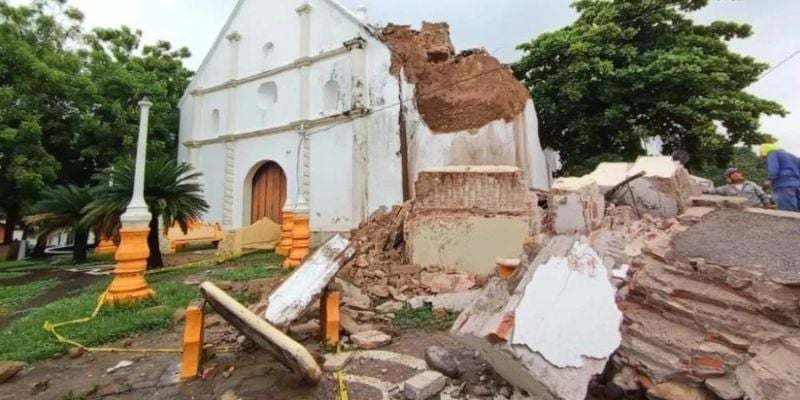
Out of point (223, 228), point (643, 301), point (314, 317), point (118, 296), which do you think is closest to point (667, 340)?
point (643, 301)

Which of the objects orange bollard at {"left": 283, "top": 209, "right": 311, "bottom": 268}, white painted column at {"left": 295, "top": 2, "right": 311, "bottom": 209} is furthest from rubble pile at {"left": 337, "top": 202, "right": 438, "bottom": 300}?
white painted column at {"left": 295, "top": 2, "right": 311, "bottom": 209}

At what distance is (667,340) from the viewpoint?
2.39m

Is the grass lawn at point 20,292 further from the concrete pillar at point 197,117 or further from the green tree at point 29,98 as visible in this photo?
the concrete pillar at point 197,117

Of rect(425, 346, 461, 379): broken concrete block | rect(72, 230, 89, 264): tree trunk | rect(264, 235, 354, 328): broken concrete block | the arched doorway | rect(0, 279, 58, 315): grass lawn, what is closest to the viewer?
rect(425, 346, 461, 379): broken concrete block

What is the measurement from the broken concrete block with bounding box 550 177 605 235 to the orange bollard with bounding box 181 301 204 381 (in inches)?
141

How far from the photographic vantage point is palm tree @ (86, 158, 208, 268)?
25.5ft

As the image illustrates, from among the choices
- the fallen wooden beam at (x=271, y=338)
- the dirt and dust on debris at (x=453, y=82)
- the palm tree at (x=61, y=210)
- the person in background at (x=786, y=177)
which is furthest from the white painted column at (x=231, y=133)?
the person in background at (x=786, y=177)

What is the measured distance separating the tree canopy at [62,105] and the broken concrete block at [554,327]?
13617 millimetres

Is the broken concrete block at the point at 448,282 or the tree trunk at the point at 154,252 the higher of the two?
the tree trunk at the point at 154,252

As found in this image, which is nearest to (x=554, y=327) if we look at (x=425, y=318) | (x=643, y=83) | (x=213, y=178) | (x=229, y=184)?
(x=425, y=318)

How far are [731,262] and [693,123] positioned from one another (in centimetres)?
929

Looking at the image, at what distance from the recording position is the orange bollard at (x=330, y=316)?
3.64 m

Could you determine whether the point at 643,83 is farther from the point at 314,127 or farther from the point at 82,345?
the point at 82,345

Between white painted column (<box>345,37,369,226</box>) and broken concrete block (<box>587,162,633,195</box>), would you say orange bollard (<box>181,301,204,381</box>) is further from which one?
white painted column (<box>345,37,369,226</box>)
